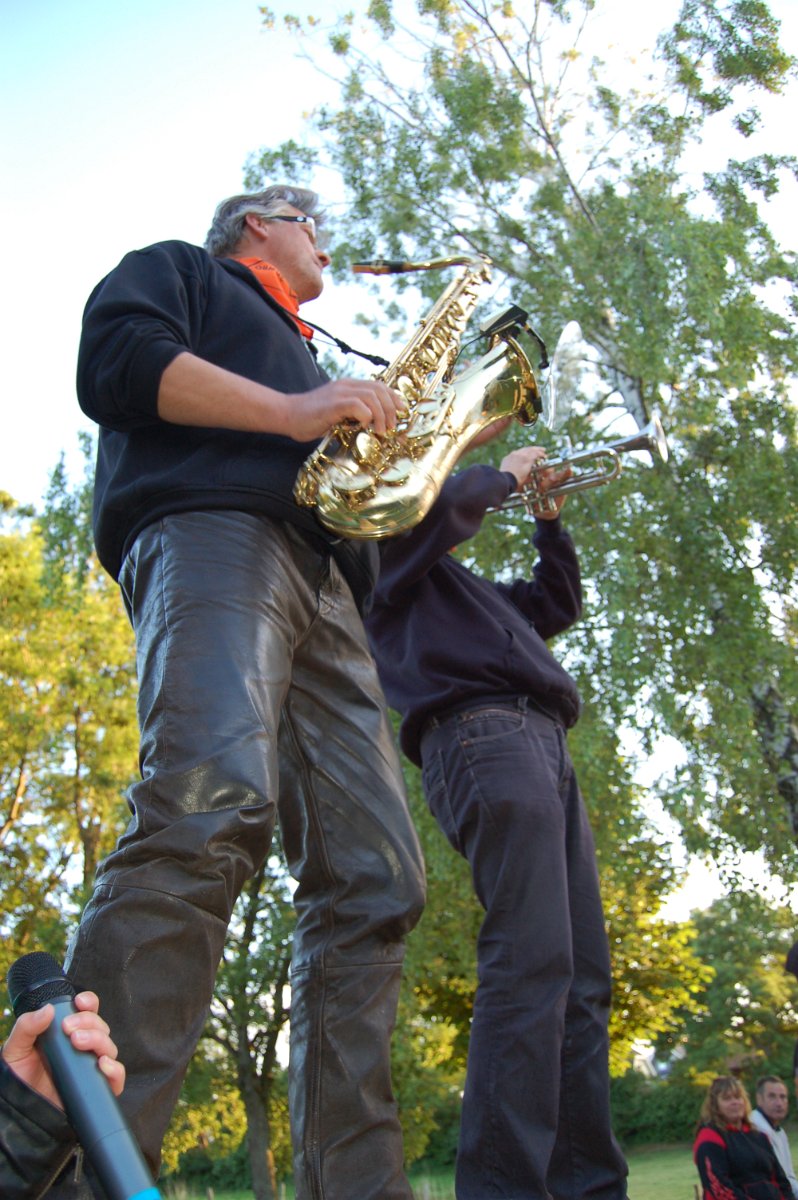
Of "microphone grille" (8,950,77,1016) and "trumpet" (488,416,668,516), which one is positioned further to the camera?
"trumpet" (488,416,668,516)

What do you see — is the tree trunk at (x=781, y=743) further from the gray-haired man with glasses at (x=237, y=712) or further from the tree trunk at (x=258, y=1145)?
the tree trunk at (x=258, y=1145)

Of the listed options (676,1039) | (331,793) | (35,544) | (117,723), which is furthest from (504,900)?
(676,1039)

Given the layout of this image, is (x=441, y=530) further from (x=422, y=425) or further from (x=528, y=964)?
(x=528, y=964)

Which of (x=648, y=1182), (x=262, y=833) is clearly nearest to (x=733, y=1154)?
(x=262, y=833)

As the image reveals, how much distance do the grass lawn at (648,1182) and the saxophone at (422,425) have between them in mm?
13366

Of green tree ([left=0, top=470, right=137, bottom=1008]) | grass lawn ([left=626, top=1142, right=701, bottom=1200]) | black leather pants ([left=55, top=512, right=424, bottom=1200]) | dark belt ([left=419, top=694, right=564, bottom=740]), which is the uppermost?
green tree ([left=0, top=470, right=137, bottom=1008])

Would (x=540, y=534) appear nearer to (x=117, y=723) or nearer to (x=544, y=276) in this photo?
(x=544, y=276)

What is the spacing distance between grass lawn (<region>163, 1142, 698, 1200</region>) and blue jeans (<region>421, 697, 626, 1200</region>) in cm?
1280

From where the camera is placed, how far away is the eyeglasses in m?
3.31

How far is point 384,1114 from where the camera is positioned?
2338 mm

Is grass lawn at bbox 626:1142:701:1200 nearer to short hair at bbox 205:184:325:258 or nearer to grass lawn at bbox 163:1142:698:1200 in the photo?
grass lawn at bbox 163:1142:698:1200

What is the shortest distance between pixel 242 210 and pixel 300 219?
0.17 meters

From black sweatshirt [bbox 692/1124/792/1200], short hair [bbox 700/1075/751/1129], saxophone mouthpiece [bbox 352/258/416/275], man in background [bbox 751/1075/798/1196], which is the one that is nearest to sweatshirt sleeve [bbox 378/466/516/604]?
saxophone mouthpiece [bbox 352/258/416/275]

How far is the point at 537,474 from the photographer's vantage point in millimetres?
4262
